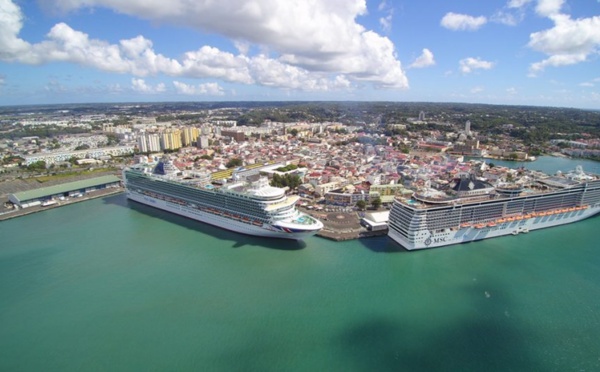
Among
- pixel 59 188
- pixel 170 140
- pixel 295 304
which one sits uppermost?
pixel 170 140

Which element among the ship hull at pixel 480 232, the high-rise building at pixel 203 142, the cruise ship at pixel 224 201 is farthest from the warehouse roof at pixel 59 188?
the ship hull at pixel 480 232

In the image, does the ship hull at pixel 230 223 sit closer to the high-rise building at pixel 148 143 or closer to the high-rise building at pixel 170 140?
the high-rise building at pixel 148 143

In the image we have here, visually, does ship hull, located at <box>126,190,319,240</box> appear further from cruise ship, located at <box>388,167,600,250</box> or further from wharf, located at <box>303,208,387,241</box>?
cruise ship, located at <box>388,167,600,250</box>

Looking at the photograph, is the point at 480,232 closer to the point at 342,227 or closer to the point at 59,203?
the point at 342,227

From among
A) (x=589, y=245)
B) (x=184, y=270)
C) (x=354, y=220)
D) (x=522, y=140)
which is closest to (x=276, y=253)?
(x=184, y=270)

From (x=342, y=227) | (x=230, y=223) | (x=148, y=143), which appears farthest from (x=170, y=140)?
(x=342, y=227)

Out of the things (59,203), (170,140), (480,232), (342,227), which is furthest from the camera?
(170,140)

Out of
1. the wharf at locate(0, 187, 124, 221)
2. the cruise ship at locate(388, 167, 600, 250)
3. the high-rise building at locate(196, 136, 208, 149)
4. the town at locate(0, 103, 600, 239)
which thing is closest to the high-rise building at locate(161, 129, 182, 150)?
the town at locate(0, 103, 600, 239)

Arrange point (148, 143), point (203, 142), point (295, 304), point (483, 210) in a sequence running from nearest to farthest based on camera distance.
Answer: point (295, 304)
point (483, 210)
point (148, 143)
point (203, 142)
